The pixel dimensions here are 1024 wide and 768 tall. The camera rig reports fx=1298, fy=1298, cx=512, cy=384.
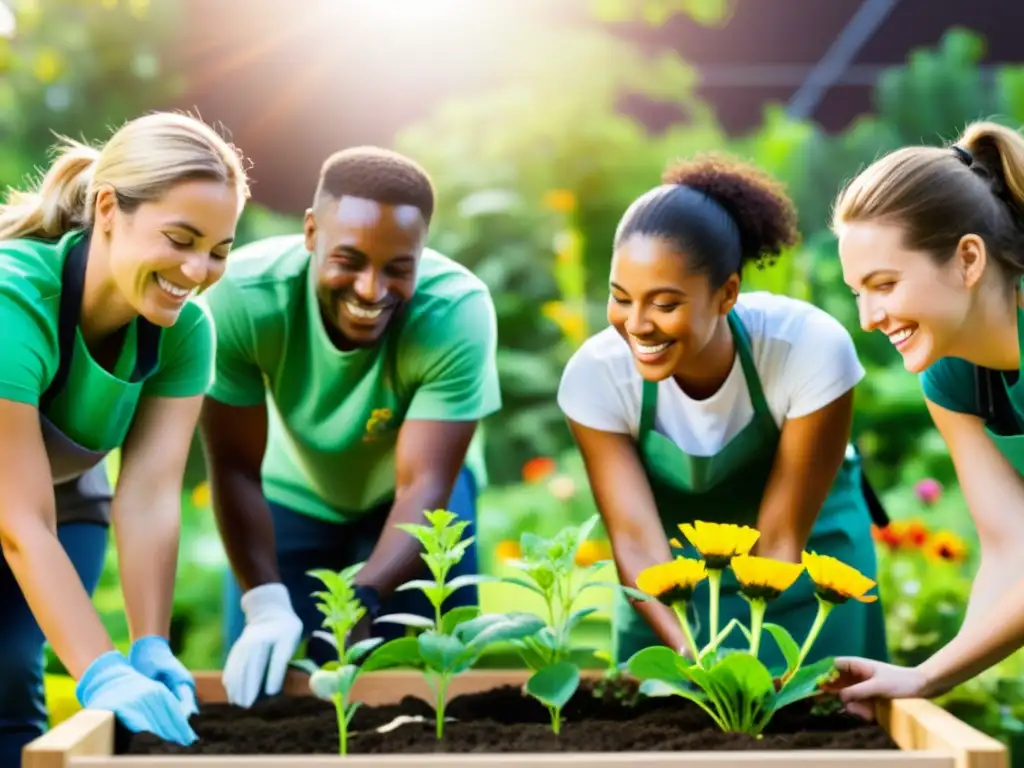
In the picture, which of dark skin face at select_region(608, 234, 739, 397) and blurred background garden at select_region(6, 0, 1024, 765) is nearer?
dark skin face at select_region(608, 234, 739, 397)

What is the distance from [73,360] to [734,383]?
97 centimetres

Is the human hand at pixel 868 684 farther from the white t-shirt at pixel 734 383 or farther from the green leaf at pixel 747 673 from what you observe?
the white t-shirt at pixel 734 383

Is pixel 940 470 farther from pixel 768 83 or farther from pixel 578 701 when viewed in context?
pixel 578 701

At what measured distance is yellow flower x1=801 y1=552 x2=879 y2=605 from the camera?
1535 millimetres

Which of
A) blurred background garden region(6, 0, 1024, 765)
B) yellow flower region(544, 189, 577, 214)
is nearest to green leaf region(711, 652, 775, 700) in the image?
blurred background garden region(6, 0, 1024, 765)

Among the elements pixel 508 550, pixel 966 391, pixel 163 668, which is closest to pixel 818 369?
pixel 966 391

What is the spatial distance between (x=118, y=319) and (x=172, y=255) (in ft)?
0.49

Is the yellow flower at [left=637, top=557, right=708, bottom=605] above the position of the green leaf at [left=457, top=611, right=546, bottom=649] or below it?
above

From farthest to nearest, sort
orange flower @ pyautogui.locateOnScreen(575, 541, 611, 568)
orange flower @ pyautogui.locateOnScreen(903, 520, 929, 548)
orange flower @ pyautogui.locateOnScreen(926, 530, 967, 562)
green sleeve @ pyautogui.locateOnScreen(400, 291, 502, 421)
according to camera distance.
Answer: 1. orange flower @ pyautogui.locateOnScreen(575, 541, 611, 568)
2. orange flower @ pyautogui.locateOnScreen(903, 520, 929, 548)
3. orange flower @ pyautogui.locateOnScreen(926, 530, 967, 562)
4. green sleeve @ pyautogui.locateOnScreen(400, 291, 502, 421)

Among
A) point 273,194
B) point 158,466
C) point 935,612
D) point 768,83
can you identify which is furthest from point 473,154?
point 158,466

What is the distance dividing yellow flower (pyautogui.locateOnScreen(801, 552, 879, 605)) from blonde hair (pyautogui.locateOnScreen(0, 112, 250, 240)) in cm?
96

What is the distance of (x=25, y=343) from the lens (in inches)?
67.7

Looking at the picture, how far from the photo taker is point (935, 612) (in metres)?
2.74

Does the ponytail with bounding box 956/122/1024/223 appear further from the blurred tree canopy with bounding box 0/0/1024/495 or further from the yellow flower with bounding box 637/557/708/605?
the blurred tree canopy with bounding box 0/0/1024/495
